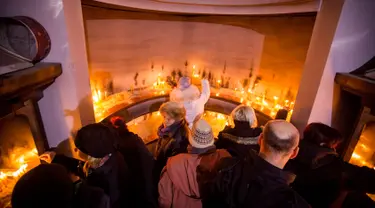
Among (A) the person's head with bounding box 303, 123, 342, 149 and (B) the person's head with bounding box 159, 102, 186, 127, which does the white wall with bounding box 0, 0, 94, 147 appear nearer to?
(B) the person's head with bounding box 159, 102, 186, 127

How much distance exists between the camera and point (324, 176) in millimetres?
1814

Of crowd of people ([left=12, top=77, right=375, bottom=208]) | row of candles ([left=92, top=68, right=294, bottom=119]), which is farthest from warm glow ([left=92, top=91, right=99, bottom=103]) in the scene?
crowd of people ([left=12, top=77, right=375, bottom=208])

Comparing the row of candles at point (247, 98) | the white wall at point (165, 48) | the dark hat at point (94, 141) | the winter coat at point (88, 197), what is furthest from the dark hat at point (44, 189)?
the white wall at point (165, 48)

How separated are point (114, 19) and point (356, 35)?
4469 millimetres

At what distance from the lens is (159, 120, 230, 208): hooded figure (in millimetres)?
1623

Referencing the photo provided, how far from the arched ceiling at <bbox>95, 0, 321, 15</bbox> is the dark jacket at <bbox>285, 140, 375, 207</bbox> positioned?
105 inches

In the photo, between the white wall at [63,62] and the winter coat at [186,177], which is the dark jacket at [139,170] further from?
the white wall at [63,62]

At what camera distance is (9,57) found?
6.40ft

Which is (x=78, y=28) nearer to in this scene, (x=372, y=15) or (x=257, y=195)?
(x=257, y=195)

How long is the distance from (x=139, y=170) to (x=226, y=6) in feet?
12.8

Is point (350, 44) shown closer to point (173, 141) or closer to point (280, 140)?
point (280, 140)

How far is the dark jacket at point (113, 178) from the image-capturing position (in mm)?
1661

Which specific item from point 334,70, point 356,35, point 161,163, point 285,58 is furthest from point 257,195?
point 285,58

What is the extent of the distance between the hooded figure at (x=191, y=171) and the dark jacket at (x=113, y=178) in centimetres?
35
